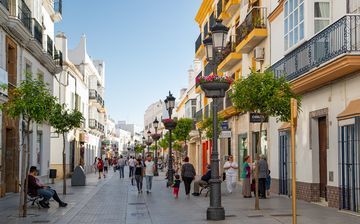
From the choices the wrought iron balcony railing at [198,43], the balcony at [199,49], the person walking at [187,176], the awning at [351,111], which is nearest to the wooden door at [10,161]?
the person walking at [187,176]

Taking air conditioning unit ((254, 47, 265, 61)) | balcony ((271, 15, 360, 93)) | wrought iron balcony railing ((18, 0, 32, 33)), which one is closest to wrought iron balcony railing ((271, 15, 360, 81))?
balcony ((271, 15, 360, 93))

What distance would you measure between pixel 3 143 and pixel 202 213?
9538 mm

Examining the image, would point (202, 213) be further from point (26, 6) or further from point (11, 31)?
point (26, 6)

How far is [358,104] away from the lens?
14461 millimetres

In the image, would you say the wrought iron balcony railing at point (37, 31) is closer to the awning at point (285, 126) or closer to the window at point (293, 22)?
the window at point (293, 22)

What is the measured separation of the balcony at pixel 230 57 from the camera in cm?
3048

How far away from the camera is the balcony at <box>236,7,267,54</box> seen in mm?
24953

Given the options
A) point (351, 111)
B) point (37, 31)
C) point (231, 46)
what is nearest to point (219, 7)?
point (231, 46)

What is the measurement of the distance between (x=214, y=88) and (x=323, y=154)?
5331mm

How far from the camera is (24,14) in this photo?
80.4ft

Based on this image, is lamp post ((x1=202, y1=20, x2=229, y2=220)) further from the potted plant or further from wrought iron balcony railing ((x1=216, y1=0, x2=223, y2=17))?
wrought iron balcony railing ((x1=216, y1=0, x2=223, y2=17))

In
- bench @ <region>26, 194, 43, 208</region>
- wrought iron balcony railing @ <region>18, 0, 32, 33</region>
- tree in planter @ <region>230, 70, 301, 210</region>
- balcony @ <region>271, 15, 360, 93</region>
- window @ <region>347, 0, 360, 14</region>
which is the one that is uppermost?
wrought iron balcony railing @ <region>18, 0, 32, 33</region>

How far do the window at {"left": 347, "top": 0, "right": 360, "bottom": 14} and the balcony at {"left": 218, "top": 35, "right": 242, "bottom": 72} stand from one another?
14688mm

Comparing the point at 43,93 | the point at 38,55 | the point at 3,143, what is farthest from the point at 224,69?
the point at 43,93
